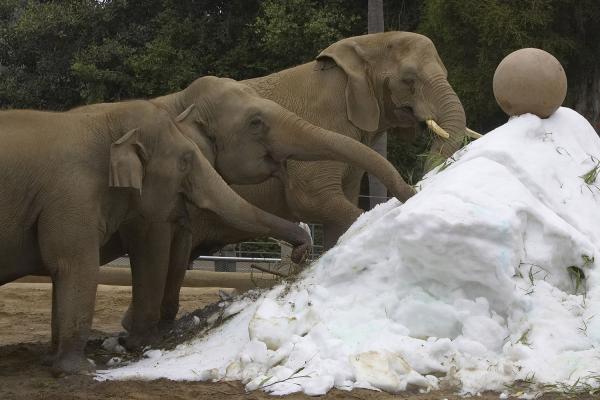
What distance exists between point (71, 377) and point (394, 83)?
492 cm

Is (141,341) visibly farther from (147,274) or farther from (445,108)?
(445,108)

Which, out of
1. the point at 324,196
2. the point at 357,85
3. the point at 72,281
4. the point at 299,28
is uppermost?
the point at 299,28

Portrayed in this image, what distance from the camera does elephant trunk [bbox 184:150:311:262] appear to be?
827 centimetres

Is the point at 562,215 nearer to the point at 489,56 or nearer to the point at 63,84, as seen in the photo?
the point at 489,56

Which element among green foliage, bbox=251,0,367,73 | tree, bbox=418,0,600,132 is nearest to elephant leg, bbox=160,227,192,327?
tree, bbox=418,0,600,132

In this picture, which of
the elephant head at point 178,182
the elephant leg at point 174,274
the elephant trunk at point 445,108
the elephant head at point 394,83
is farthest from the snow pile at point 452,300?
the elephant head at point 394,83

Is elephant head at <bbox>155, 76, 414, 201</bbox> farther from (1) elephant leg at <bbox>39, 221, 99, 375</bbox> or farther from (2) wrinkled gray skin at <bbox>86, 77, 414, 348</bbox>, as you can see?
(1) elephant leg at <bbox>39, 221, 99, 375</bbox>

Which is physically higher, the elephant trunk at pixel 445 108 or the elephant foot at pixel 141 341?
the elephant trunk at pixel 445 108

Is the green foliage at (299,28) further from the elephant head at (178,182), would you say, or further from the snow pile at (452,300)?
the snow pile at (452,300)

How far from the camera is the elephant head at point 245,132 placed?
360 inches

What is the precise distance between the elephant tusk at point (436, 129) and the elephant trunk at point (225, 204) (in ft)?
8.50

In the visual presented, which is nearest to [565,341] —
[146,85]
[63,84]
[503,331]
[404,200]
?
[503,331]

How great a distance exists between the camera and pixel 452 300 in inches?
268

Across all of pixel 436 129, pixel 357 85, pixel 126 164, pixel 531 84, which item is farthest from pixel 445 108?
pixel 126 164
